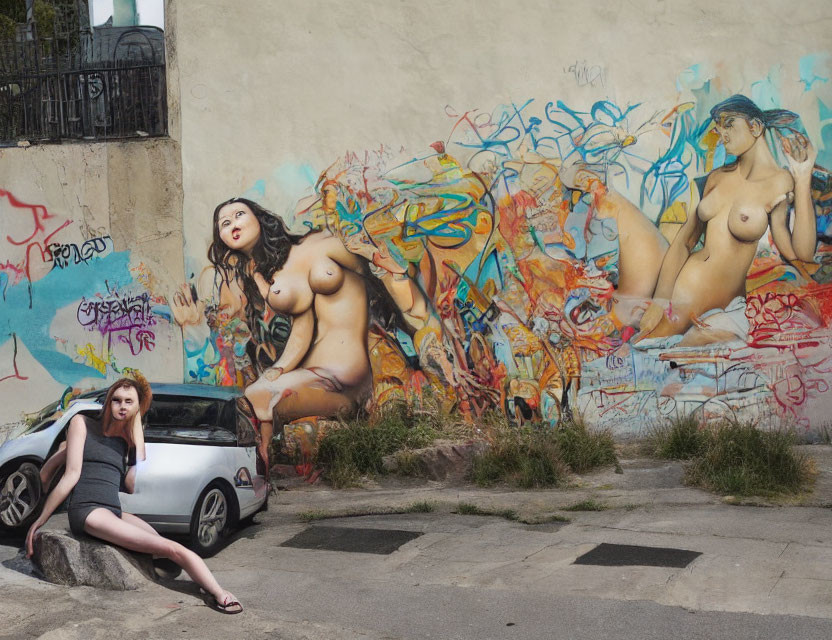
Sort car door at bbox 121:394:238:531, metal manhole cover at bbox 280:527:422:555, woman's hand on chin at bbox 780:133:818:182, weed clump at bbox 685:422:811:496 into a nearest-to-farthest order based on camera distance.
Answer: car door at bbox 121:394:238:531, metal manhole cover at bbox 280:527:422:555, weed clump at bbox 685:422:811:496, woman's hand on chin at bbox 780:133:818:182

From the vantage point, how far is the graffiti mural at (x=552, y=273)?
1002cm

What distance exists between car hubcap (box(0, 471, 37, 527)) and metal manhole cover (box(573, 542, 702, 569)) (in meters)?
4.54

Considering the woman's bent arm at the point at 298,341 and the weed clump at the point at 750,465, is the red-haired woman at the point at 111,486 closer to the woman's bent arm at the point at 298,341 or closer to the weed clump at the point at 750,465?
the woman's bent arm at the point at 298,341

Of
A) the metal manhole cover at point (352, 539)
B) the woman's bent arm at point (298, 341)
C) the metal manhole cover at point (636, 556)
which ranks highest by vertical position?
the woman's bent arm at point (298, 341)

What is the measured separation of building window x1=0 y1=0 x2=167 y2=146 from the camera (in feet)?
35.9

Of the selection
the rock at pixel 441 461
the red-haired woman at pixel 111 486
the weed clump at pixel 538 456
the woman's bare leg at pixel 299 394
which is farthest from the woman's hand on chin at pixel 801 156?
the red-haired woman at pixel 111 486

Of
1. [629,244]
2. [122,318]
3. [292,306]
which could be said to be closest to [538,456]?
[629,244]

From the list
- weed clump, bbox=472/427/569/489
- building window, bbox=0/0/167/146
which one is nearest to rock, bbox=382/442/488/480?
weed clump, bbox=472/427/569/489

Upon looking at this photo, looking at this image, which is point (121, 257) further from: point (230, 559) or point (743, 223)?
point (743, 223)

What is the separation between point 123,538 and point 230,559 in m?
1.64

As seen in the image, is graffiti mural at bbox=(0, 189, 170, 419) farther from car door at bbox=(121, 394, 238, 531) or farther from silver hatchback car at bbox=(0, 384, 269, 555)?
car door at bbox=(121, 394, 238, 531)

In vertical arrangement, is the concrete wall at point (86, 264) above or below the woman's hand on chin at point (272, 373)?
above

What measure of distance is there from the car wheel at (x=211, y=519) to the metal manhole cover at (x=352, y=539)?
1.69 feet

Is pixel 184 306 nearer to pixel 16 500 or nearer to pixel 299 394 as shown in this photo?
pixel 299 394
